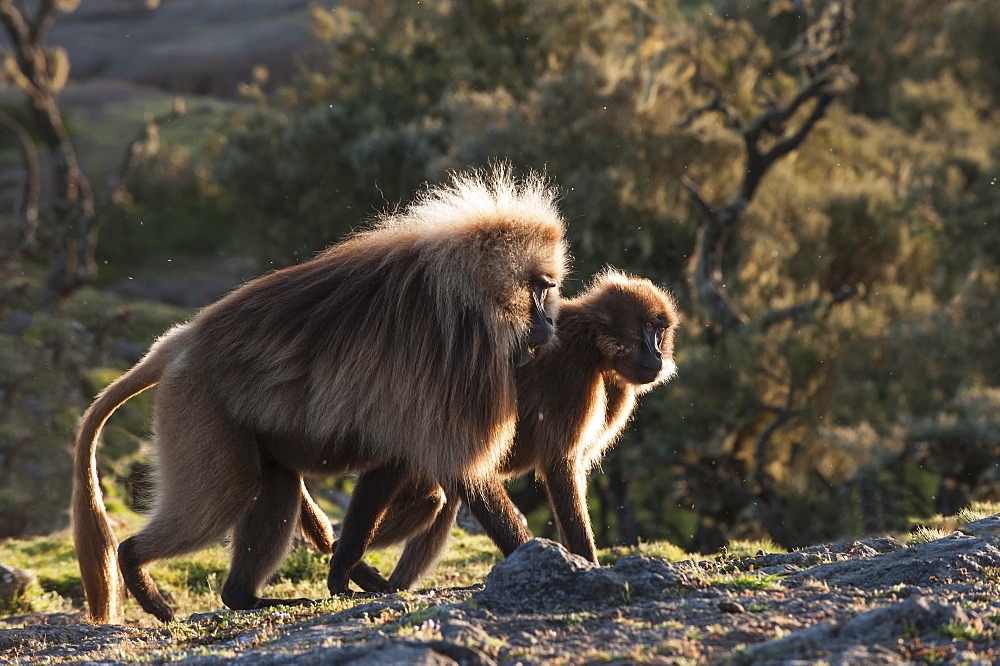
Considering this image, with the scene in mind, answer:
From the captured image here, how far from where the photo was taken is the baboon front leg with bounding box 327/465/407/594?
5961mm

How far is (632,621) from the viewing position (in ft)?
14.0

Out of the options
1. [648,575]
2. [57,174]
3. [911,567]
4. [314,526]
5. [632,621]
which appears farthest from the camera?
[57,174]

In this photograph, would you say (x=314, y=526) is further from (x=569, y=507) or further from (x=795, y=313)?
(x=795, y=313)

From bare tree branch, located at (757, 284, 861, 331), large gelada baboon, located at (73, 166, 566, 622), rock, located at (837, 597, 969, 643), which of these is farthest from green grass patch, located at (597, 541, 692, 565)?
bare tree branch, located at (757, 284, 861, 331)

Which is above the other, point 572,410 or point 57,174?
point 57,174

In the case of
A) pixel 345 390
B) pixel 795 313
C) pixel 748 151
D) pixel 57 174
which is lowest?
pixel 345 390

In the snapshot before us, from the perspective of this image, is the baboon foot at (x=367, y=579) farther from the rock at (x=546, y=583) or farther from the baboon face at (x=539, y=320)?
the rock at (x=546, y=583)

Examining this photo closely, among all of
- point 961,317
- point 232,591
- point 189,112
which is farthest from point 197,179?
point 232,591

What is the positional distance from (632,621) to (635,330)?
7.48 ft

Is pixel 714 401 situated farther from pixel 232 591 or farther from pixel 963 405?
pixel 232 591

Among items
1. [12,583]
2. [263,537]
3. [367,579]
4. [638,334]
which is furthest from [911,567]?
[12,583]

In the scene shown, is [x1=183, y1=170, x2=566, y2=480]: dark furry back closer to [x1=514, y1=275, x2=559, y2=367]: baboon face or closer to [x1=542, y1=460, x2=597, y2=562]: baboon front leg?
[x1=514, y1=275, x2=559, y2=367]: baboon face

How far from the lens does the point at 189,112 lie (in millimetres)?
41250

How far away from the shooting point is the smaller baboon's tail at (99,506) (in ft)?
19.8
